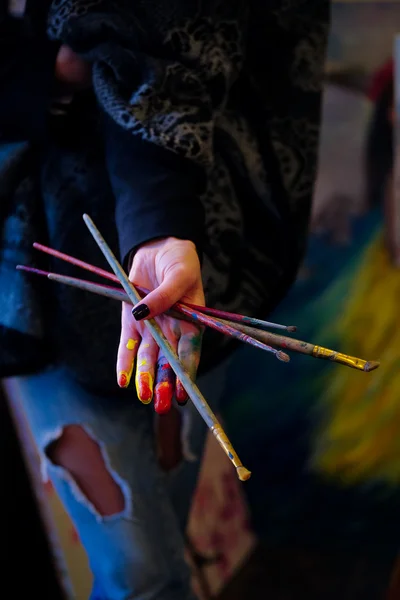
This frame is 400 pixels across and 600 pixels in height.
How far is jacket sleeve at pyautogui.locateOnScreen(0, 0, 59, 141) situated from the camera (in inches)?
16.8

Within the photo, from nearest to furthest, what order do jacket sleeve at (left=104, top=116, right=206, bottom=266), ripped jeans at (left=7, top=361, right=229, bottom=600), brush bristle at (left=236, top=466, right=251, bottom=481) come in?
1. brush bristle at (left=236, top=466, right=251, bottom=481)
2. jacket sleeve at (left=104, top=116, right=206, bottom=266)
3. ripped jeans at (left=7, top=361, right=229, bottom=600)

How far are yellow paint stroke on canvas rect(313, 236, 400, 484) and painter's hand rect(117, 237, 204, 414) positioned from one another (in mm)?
673

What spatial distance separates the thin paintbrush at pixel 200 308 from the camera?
1.16 ft

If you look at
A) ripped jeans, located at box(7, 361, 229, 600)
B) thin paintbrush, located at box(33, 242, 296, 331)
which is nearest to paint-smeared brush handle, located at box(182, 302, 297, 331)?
thin paintbrush, located at box(33, 242, 296, 331)

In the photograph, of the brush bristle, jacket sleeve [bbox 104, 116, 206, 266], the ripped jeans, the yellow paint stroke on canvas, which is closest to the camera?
the brush bristle

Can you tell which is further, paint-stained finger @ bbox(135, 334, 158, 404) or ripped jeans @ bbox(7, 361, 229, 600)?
ripped jeans @ bbox(7, 361, 229, 600)

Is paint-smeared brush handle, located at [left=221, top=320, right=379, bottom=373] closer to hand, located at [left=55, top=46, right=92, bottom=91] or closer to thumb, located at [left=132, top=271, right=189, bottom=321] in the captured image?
thumb, located at [left=132, top=271, right=189, bottom=321]

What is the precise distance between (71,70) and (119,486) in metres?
0.38

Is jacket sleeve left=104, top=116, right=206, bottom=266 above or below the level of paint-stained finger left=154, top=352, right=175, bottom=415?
above

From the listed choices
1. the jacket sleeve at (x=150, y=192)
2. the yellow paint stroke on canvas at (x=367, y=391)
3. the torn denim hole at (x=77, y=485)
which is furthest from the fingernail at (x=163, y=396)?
the yellow paint stroke on canvas at (x=367, y=391)

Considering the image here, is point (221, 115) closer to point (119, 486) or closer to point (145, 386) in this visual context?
point (145, 386)

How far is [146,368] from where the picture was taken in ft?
1.10

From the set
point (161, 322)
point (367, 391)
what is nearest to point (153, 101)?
point (161, 322)

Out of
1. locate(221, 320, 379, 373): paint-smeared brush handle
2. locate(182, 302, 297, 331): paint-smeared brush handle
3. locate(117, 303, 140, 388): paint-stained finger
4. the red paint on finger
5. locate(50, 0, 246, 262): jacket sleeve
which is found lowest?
the red paint on finger
